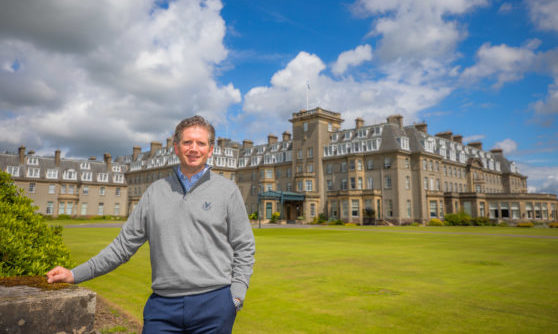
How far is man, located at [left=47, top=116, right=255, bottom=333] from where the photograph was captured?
9.37ft

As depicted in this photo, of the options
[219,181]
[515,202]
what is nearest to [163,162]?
[515,202]

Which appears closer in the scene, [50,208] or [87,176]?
[50,208]

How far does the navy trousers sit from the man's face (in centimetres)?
110

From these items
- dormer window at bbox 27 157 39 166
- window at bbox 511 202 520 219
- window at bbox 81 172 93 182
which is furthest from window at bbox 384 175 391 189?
dormer window at bbox 27 157 39 166

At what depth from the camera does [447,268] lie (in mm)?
12227

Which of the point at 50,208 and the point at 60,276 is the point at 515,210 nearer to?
the point at 60,276

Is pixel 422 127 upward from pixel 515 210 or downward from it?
upward

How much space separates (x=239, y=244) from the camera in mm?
3082

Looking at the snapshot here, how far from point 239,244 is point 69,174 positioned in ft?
264

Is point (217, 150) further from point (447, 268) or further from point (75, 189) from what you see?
point (447, 268)

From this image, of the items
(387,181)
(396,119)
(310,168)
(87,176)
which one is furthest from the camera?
(87,176)

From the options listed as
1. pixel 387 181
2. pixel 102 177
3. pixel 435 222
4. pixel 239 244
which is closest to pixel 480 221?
pixel 435 222

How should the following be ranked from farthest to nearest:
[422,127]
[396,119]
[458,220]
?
[422,127] → [396,119] → [458,220]

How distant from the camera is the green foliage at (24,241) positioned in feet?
19.0
